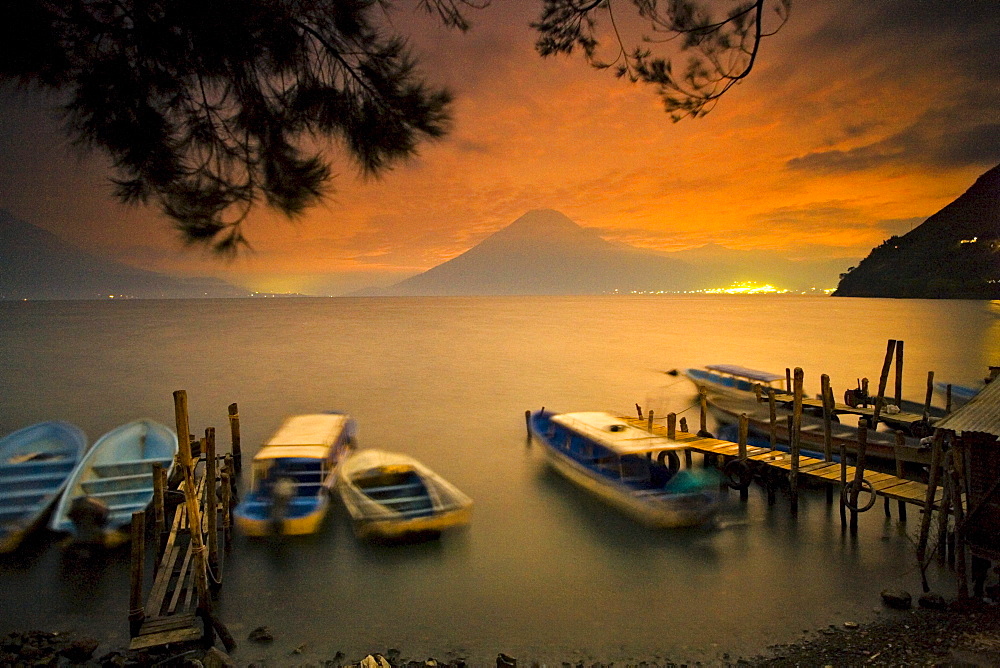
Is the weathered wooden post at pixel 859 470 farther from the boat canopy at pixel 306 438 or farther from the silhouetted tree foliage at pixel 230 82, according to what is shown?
the boat canopy at pixel 306 438

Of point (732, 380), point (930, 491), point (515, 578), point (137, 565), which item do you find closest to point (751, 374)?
point (732, 380)

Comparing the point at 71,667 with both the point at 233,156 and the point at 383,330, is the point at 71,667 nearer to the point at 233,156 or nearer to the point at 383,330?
the point at 233,156

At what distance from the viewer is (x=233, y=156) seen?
417cm

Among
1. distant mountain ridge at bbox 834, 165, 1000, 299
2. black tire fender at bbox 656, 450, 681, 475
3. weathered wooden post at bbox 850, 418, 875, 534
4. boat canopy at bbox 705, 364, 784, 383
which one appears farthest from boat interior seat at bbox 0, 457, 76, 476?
distant mountain ridge at bbox 834, 165, 1000, 299

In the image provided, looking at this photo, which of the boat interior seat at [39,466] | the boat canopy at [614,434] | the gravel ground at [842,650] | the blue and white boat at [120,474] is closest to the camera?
the gravel ground at [842,650]

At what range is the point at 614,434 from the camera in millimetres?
12125

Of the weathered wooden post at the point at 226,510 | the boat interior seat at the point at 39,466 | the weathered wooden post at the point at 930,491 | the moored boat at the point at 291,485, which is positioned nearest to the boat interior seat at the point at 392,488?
the moored boat at the point at 291,485

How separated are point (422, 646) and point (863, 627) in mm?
6035

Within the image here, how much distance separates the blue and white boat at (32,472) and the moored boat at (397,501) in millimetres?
5509

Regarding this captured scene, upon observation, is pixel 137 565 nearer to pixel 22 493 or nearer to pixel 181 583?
pixel 181 583

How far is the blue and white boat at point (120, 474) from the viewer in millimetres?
10078

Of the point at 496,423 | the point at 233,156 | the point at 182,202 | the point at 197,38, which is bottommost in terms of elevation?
the point at 496,423

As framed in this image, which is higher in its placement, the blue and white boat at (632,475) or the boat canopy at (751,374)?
the boat canopy at (751,374)

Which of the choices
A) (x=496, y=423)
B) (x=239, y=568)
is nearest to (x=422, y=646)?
(x=239, y=568)
